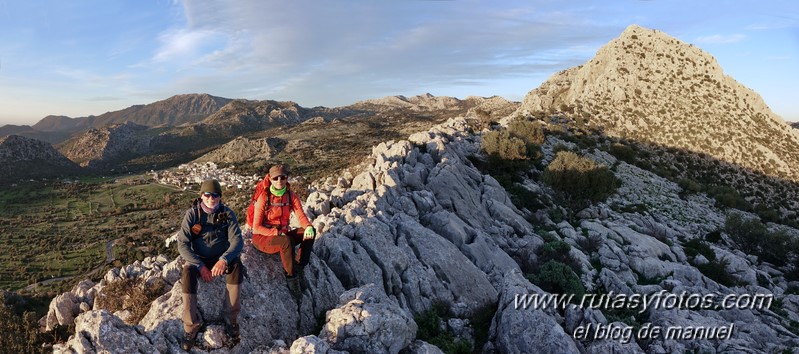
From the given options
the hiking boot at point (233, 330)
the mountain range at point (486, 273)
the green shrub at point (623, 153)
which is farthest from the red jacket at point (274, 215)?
the green shrub at point (623, 153)

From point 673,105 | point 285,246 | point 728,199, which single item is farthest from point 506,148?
point 673,105

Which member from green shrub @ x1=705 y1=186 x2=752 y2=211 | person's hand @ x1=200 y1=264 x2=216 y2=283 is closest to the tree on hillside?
green shrub @ x1=705 y1=186 x2=752 y2=211

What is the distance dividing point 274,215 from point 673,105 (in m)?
86.8

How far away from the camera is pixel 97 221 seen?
80.2 m

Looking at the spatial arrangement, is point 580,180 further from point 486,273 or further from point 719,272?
point 486,273

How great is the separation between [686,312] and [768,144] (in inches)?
2803

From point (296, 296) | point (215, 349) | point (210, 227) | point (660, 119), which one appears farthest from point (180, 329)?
point (660, 119)

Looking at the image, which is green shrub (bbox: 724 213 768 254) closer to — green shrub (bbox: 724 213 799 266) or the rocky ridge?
green shrub (bbox: 724 213 799 266)

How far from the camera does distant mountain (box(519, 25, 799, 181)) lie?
65938mm

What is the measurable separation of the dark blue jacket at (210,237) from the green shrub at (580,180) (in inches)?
1225

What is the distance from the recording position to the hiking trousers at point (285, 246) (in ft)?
37.8

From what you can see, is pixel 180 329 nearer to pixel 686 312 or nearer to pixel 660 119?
pixel 686 312

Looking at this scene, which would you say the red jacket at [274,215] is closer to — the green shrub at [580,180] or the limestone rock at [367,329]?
the limestone rock at [367,329]

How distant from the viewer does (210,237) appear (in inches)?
396
